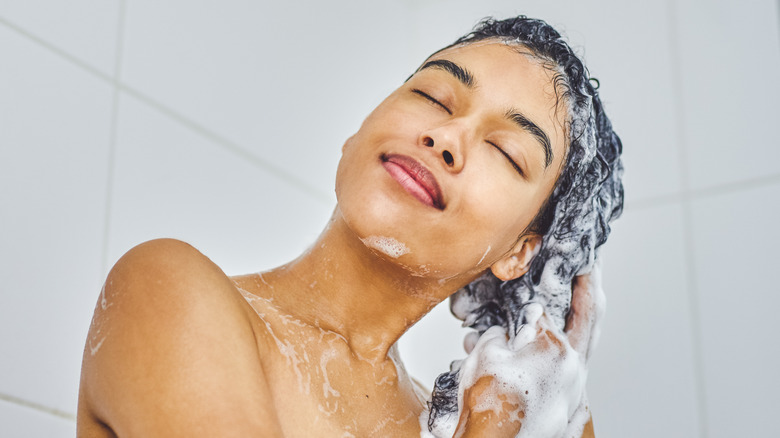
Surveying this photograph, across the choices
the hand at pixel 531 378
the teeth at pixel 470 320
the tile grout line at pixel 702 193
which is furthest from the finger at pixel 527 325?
the tile grout line at pixel 702 193

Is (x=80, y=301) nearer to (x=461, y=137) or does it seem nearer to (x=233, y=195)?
(x=233, y=195)

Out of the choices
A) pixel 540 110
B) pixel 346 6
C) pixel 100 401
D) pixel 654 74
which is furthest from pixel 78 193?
pixel 654 74

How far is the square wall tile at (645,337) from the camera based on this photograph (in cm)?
224

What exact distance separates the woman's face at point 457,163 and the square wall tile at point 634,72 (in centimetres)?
A: 86

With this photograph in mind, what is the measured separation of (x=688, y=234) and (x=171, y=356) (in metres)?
1.47

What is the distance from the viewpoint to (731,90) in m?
2.36

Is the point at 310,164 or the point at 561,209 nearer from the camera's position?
the point at 561,209

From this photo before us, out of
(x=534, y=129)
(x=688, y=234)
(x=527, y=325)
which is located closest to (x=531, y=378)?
(x=527, y=325)

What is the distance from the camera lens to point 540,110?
149 cm

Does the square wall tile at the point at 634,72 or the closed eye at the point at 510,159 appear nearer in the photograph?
the closed eye at the point at 510,159

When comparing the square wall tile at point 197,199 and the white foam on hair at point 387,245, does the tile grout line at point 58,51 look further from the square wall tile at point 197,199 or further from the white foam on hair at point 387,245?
the white foam on hair at point 387,245

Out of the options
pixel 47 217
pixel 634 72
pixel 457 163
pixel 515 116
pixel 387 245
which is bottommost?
pixel 47 217

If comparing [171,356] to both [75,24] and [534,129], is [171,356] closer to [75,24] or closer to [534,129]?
[534,129]

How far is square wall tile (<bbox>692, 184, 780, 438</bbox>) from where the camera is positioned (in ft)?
7.12
